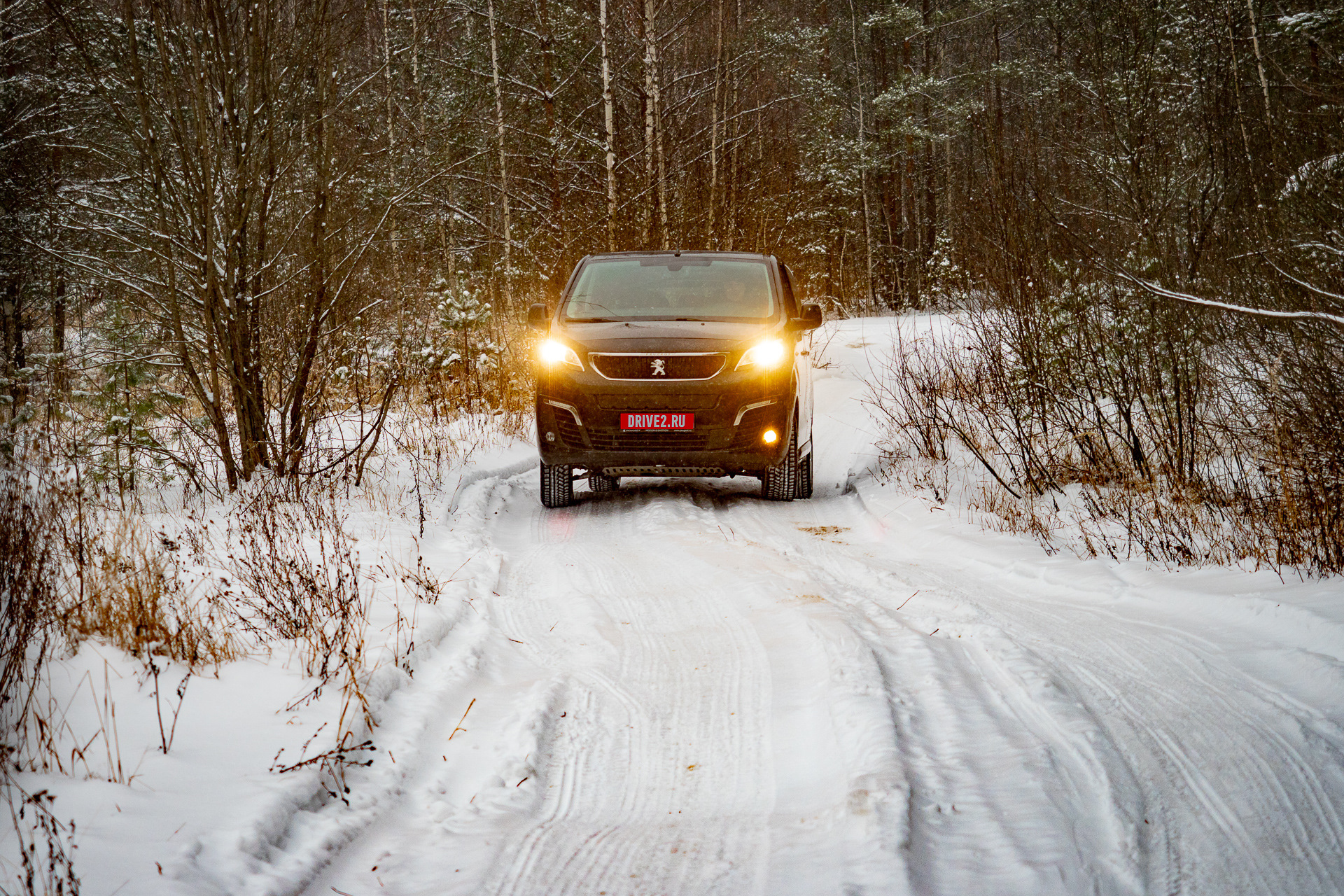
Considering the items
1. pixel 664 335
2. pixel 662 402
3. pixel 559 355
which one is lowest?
pixel 662 402

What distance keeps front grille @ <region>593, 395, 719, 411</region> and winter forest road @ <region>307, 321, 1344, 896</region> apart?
6.00 feet

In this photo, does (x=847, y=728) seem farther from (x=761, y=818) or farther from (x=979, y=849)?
(x=979, y=849)

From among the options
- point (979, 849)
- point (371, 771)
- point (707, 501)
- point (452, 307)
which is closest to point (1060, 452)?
point (707, 501)

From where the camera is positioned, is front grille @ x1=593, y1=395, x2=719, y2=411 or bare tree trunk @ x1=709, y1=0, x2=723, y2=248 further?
bare tree trunk @ x1=709, y1=0, x2=723, y2=248

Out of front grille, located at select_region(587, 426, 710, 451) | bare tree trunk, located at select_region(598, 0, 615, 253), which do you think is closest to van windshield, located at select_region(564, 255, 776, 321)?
front grille, located at select_region(587, 426, 710, 451)

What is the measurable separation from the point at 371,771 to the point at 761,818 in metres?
1.23

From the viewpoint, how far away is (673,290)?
791cm

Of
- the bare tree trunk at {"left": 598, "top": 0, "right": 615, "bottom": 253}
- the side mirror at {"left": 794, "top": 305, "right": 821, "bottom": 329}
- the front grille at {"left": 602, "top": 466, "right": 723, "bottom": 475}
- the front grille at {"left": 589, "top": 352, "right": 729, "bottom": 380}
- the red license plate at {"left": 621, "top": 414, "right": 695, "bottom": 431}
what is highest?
the bare tree trunk at {"left": 598, "top": 0, "right": 615, "bottom": 253}

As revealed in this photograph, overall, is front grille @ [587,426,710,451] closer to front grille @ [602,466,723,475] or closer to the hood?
front grille @ [602,466,723,475]

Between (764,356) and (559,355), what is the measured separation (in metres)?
1.62

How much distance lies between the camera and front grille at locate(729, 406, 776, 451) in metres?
6.94

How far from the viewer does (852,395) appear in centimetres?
1283

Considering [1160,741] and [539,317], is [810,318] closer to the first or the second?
[539,317]

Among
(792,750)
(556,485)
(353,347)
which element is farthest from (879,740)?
(353,347)
